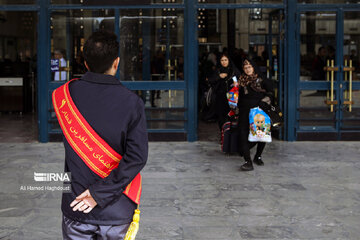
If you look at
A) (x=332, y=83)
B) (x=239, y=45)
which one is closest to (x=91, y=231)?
(x=332, y=83)

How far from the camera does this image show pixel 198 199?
6.46 m

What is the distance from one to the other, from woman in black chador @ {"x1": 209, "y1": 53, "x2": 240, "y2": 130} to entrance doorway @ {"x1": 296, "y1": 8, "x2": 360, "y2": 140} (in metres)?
1.71

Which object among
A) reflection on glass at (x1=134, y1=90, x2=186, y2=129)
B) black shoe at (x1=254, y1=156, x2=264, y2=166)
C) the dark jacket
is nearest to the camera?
black shoe at (x1=254, y1=156, x2=264, y2=166)

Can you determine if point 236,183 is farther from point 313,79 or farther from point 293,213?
point 313,79

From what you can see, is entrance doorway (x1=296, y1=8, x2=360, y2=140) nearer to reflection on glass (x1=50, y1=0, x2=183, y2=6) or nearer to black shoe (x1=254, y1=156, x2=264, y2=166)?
A: black shoe (x1=254, y1=156, x2=264, y2=166)

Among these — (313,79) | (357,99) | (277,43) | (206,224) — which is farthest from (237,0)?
(206,224)

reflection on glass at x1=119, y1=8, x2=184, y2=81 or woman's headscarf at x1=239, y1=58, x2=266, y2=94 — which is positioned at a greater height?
reflection on glass at x1=119, y1=8, x2=184, y2=81

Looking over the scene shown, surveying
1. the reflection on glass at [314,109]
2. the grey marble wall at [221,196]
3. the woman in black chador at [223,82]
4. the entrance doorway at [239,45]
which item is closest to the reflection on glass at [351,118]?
the reflection on glass at [314,109]

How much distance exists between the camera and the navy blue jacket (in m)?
2.73

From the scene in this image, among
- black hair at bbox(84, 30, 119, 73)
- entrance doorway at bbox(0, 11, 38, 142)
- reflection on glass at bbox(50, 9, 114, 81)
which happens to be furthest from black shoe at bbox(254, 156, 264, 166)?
black hair at bbox(84, 30, 119, 73)

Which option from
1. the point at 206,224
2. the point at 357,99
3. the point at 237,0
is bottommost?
the point at 206,224

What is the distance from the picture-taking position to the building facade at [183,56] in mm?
10477

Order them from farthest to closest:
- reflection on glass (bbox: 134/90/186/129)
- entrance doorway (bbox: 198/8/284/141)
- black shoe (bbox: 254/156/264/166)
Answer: entrance doorway (bbox: 198/8/284/141)
reflection on glass (bbox: 134/90/186/129)
black shoe (bbox: 254/156/264/166)

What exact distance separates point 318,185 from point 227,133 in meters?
2.10
